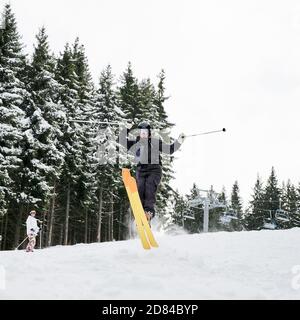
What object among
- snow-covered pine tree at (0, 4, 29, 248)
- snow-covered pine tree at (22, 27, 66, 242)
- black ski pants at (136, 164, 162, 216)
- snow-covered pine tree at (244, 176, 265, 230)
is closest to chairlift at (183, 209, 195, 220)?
snow-covered pine tree at (244, 176, 265, 230)

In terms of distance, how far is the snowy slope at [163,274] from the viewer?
527cm

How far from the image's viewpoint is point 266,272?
22.2ft

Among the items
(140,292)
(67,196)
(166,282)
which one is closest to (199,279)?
(166,282)

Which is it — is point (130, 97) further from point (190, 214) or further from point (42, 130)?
point (190, 214)

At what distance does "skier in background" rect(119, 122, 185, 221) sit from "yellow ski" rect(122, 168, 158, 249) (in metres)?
0.48

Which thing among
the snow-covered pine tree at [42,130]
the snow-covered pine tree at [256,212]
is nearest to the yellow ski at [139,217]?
the snow-covered pine tree at [42,130]

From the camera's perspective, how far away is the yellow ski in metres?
9.03

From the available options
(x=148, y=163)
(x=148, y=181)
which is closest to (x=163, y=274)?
(x=148, y=181)

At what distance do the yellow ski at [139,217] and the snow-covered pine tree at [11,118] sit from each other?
16805mm

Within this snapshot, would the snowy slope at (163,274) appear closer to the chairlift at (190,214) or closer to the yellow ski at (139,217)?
the yellow ski at (139,217)

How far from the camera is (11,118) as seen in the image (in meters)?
26.0

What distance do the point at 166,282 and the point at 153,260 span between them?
162 cm

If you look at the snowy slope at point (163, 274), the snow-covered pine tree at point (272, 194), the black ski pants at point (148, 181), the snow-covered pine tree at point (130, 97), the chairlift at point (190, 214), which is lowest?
the snowy slope at point (163, 274)
